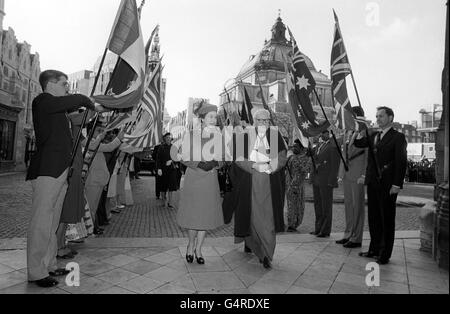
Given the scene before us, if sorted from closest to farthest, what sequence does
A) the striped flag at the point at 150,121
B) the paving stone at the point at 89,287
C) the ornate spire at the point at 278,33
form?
1. the paving stone at the point at 89,287
2. the striped flag at the point at 150,121
3. the ornate spire at the point at 278,33

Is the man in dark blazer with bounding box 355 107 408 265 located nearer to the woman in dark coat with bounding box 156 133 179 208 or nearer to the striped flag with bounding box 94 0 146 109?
the striped flag with bounding box 94 0 146 109

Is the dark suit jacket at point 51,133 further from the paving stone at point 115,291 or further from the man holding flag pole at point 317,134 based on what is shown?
the man holding flag pole at point 317,134

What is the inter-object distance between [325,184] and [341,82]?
2.02m

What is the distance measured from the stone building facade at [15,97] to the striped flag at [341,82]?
862 inches

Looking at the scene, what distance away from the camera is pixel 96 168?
18.4ft

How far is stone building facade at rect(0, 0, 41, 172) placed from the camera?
22203 millimetres

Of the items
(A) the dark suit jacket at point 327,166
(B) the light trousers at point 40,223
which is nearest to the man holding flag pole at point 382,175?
(A) the dark suit jacket at point 327,166

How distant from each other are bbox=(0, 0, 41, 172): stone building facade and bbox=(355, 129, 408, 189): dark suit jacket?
2245 cm

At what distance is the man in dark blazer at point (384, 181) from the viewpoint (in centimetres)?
454

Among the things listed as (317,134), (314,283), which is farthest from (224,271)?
(317,134)

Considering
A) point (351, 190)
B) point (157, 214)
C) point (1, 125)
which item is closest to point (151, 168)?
point (1, 125)

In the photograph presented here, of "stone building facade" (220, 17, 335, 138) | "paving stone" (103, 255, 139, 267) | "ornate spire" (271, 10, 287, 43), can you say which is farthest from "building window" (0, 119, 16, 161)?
"ornate spire" (271, 10, 287, 43)

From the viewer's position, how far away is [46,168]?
344 centimetres

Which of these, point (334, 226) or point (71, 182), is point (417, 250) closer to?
point (334, 226)
